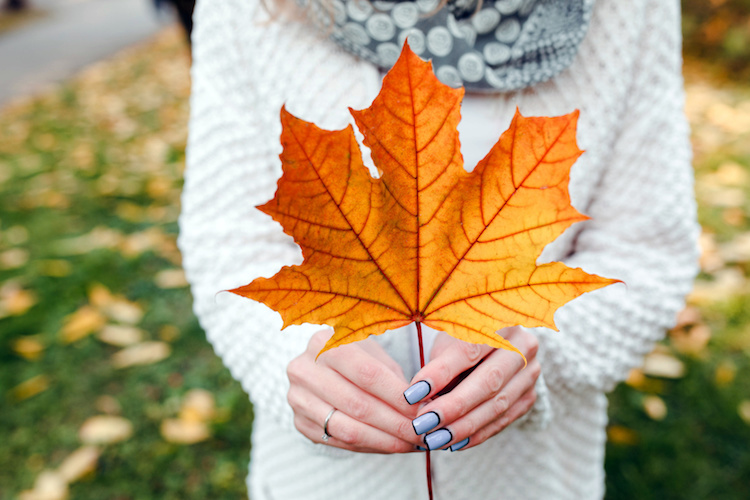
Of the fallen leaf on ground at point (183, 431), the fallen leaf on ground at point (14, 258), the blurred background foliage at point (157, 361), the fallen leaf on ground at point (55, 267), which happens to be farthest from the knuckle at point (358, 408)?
the fallen leaf on ground at point (14, 258)

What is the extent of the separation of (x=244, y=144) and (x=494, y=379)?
0.51 metres

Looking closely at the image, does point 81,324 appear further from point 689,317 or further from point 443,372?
point 689,317

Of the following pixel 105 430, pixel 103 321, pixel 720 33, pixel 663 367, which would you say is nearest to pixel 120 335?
pixel 103 321

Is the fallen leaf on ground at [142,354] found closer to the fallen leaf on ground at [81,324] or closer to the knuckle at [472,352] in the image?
the fallen leaf on ground at [81,324]

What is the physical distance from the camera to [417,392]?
0.49m

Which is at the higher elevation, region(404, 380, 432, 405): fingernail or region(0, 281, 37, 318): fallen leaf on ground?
region(404, 380, 432, 405): fingernail

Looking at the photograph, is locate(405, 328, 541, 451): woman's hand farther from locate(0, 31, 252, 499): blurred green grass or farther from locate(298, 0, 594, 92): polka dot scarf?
locate(0, 31, 252, 499): blurred green grass

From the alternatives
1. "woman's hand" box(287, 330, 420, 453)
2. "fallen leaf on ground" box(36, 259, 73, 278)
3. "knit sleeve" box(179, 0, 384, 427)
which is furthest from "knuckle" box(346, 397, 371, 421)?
"fallen leaf on ground" box(36, 259, 73, 278)

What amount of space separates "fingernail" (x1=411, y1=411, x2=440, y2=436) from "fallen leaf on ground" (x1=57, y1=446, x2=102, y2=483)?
1.41m

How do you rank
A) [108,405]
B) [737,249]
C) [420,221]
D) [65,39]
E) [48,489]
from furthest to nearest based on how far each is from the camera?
[65,39]
[737,249]
[108,405]
[48,489]
[420,221]

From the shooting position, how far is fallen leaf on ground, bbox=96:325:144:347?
196 cm

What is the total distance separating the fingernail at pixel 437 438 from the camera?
49 centimetres

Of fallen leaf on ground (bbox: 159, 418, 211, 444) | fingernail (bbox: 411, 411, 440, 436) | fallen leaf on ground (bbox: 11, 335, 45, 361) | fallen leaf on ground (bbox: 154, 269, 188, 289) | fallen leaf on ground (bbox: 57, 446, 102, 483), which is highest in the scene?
fingernail (bbox: 411, 411, 440, 436)

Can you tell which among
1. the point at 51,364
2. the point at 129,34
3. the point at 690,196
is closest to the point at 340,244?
the point at 690,196
